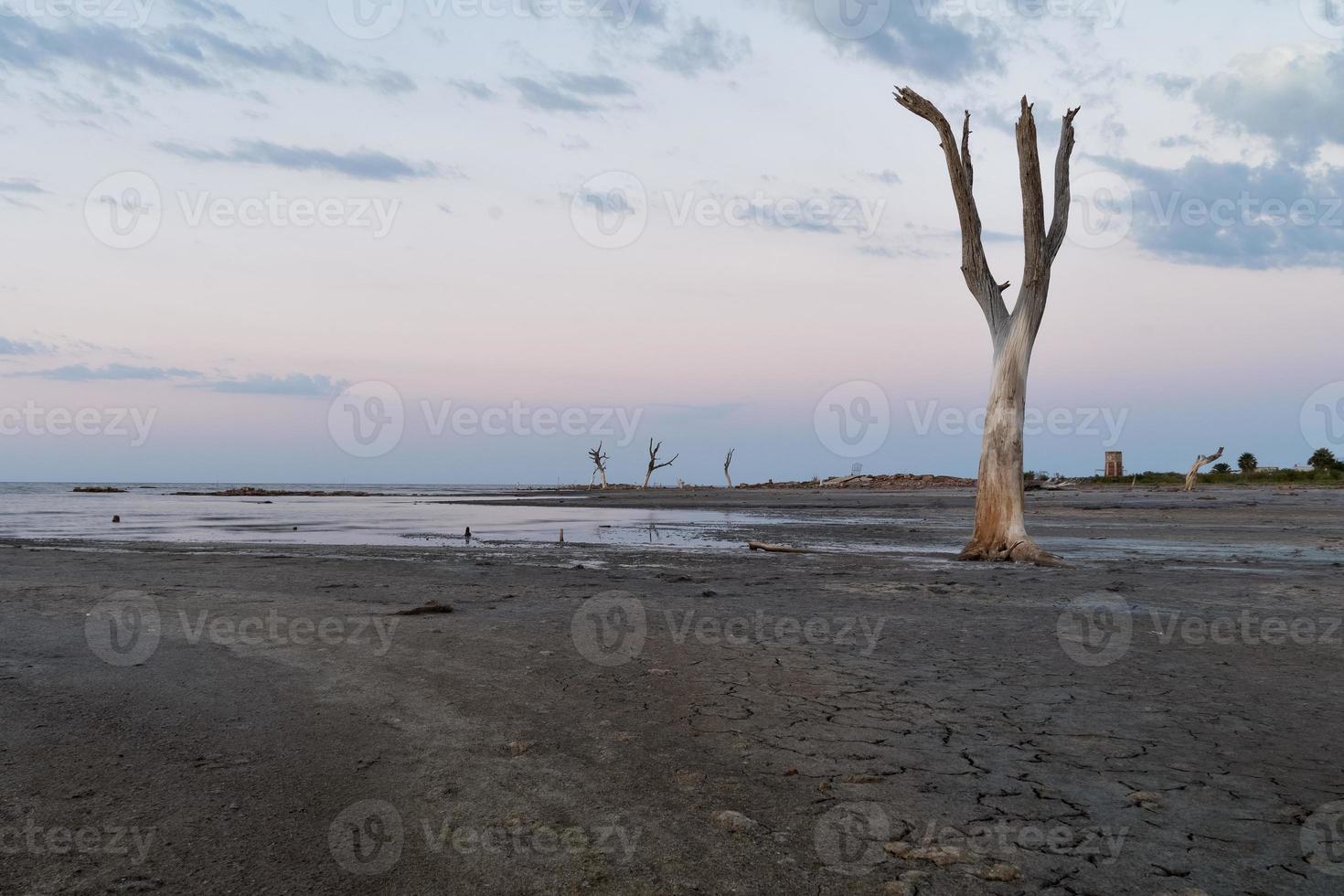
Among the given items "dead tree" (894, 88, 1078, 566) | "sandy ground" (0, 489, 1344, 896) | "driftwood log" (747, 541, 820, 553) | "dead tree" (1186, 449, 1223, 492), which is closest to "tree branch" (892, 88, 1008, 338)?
"dead tree" (894, 88, 1078, 566)

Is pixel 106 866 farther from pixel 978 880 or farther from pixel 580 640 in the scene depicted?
pixel 580 640

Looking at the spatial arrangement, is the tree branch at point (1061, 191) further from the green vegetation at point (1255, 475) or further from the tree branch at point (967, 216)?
the green vegetation at point (1255, 475)

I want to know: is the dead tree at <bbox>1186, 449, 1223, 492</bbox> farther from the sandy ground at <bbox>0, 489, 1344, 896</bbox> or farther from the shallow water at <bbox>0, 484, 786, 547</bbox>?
the sandy ground at <bbox>0, 489, 1344, 896</bbox>

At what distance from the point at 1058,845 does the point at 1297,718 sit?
267 centimetres

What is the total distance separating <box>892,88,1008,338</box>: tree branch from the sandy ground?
674 centimetres

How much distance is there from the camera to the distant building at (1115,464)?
67.5 meters

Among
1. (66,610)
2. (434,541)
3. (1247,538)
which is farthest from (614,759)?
(1247,538)

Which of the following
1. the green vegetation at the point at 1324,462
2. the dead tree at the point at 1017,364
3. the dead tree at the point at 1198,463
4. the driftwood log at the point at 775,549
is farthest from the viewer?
the green vegetation at the point at 1324,462

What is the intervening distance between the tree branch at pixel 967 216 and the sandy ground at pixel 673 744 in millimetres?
6745

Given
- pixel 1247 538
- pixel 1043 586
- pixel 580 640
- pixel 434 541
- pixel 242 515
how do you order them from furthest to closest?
pixel 242 515 → pixel 434 541 → pixel 1247 538 → pixel 1043 586 → pixel 580 640

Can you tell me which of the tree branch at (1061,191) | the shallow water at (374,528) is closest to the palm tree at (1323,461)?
the shallow water at (374,528)

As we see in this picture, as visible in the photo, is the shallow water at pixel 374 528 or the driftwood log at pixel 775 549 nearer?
the driftwood log at pixel 775 549

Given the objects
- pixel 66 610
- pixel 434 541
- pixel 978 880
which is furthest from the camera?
pixel 434 541

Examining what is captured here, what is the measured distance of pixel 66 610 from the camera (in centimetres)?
833
